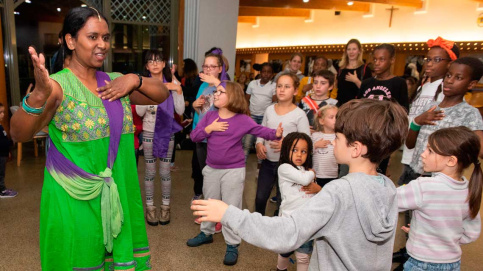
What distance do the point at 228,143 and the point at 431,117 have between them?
4.44ft

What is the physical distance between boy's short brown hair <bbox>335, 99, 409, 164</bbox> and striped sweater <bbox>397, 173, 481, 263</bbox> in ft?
2.30

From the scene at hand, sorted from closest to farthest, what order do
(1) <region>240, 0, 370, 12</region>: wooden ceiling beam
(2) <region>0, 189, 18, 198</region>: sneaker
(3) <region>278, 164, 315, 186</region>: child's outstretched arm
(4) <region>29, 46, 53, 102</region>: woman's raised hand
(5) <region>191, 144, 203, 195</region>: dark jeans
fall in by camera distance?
(4) <region>29, 46, 53, 102</region>: woman's raised hand < (3) <region>278, 164, 315, 186</region>: child's outstretched arm < (5) <region>191, 144, 203, 195</region>: dark jeans < (2) <region>0, 189, 18, 198</region>: sneaker < (1) <region>240, 0, 370, 12</region>: wooden ceiling beam

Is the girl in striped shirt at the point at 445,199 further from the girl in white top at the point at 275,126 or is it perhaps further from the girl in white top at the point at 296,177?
the girl in white top at the point at 275,126

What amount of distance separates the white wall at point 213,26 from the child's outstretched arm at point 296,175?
3685 millimetres

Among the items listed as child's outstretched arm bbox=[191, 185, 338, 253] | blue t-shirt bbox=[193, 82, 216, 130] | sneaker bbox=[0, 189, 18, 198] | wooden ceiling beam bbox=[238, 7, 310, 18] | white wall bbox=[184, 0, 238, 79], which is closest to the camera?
child's outstretched arm bbox=[191, 185, 338, 253]

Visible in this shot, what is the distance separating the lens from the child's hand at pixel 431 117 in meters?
2.03

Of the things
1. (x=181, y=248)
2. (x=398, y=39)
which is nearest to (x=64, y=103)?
(x=181, y=248)

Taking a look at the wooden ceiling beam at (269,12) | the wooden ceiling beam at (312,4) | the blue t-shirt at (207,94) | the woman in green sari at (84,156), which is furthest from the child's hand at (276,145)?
the wooden ceiling beam at (269,12)

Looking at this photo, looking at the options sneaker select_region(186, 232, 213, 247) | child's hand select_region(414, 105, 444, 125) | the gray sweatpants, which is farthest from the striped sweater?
sneaker select_region(186, 232, 213, 247)

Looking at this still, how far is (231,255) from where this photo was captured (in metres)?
2.48

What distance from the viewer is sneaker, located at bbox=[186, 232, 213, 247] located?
2691mm

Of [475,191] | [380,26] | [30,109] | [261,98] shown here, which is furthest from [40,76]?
[380,26]

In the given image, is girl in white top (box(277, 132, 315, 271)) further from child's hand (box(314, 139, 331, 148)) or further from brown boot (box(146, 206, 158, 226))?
brown boot (box(146, 206, 158, 226))

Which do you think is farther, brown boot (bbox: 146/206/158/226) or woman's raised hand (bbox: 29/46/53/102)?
brown boot (bbox: 146/206/158/226)
